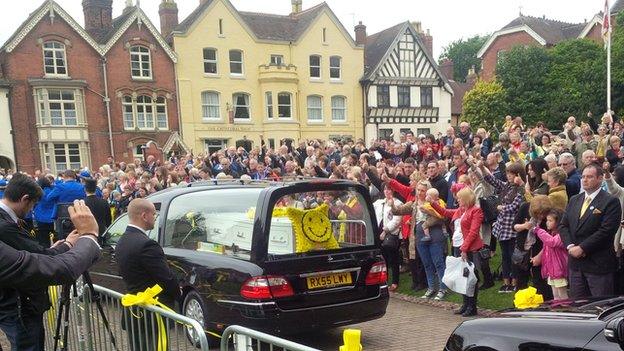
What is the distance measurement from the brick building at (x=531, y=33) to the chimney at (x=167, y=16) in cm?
2801

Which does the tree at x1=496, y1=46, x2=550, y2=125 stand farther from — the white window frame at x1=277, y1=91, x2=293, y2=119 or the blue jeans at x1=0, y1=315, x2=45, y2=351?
the blue jeans at x1=0, y1=315, x2=45, y2=351

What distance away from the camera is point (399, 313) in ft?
25.5

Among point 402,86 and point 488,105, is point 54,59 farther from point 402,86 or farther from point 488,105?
point 488,105

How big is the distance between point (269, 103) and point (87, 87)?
12115 mm

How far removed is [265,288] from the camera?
5.46 metres

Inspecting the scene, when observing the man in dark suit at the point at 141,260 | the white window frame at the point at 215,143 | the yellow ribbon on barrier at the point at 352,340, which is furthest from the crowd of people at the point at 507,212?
the white window frame at the point at 215,143

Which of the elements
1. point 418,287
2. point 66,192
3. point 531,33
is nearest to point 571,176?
point 418,287

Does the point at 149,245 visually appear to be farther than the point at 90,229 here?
Yes

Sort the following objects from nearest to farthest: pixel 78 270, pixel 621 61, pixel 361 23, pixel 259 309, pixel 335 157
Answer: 1. pixel 78 270
2. pixel 259 309
3. pixel 335 157
4. pixel 621 61
5. pixel 361 23

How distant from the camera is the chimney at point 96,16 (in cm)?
3481

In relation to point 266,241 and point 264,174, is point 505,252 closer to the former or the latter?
point 266,241

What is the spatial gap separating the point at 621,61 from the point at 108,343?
38170 millimetres

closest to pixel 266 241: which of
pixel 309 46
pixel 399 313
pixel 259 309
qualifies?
pixel 259 309

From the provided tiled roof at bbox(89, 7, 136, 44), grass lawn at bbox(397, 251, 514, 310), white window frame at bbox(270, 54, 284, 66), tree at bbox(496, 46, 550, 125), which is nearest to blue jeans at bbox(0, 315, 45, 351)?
grass lawn at bbox(397, 251, 514, 310)
